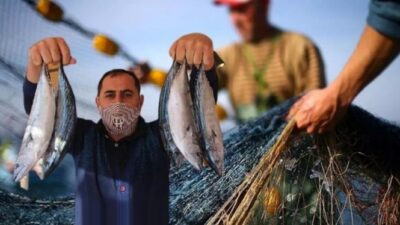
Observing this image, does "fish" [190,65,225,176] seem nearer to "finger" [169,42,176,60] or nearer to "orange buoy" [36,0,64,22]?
"finger" [169,42,176,60]

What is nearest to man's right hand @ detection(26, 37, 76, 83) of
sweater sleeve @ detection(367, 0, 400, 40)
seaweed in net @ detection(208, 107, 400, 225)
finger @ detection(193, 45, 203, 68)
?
finger @ detection(193, 45, 203, 68)

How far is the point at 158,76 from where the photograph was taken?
9.78ft

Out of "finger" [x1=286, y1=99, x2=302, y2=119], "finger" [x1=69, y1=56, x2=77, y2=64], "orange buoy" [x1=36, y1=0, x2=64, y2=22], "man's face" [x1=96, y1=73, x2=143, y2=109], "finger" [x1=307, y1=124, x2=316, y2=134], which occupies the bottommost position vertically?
"finger" [x1=307, y1=124, x2=316, y2=134]

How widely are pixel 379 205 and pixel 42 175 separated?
1.31 m

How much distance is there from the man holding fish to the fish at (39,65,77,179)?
0.03 m

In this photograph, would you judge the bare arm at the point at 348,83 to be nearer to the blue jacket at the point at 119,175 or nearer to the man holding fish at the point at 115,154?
the man holding fish at the point at 115,154

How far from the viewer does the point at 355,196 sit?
10.0 feet

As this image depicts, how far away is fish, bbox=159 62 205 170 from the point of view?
9.67 ft

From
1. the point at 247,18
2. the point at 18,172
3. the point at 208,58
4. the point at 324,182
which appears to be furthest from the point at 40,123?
the point at 324,182

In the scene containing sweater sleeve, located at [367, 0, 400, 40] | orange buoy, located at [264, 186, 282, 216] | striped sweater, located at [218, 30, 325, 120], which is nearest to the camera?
sweater sleeve, located at [367, 0, 400, 40]

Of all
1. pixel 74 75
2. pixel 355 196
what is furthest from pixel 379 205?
pixel 74 75

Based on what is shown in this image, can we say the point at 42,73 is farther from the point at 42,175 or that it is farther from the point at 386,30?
the point at 386,30

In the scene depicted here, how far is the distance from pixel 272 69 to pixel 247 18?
212 millimetres

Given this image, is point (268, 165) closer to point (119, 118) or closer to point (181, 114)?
point (181, 114)
